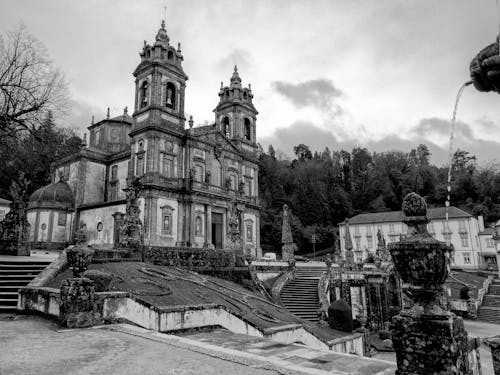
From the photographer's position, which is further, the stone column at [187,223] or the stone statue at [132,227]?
the stone column at [187,223]

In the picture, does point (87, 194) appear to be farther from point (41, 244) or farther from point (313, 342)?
point (313, 342)

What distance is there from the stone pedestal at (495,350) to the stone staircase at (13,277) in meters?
10.7

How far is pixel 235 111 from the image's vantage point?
136 feet

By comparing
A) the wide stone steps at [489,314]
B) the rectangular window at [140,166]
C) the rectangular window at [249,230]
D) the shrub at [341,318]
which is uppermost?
the rectangular window at [140,166]

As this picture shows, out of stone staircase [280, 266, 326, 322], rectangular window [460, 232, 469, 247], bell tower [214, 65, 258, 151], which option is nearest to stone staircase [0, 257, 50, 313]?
stone staircase [280, 266, 326, 322]

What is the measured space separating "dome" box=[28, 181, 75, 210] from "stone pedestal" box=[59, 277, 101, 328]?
29.8 metres

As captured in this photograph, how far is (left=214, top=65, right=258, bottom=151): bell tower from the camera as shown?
41375 mm

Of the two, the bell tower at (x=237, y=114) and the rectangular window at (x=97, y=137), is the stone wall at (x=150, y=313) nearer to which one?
the bell tower at (x=237, y=114)

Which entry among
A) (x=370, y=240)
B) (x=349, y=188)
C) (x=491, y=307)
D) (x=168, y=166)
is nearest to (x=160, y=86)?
(x=168, y=166)

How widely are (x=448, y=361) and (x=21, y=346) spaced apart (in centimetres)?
614

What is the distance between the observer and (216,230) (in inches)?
1353

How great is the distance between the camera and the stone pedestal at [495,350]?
2.91m

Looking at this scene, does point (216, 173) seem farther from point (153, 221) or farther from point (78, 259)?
point (78, 259)

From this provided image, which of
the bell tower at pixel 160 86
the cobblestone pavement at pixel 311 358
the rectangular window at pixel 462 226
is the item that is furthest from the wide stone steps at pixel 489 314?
the bell tower at pixel 160 86
